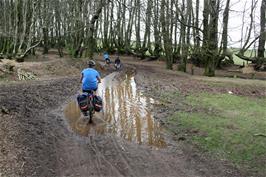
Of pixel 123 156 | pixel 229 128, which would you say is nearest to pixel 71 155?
pixel 123 156

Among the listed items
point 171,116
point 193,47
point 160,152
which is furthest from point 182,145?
point 193,47

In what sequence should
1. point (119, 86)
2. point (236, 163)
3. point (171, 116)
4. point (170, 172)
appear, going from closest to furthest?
point (170, 172) < point (236, 163) < point (171, 116) < point (119, 86)

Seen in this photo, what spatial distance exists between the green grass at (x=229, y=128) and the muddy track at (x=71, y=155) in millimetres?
855

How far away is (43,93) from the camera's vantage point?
1742 cm

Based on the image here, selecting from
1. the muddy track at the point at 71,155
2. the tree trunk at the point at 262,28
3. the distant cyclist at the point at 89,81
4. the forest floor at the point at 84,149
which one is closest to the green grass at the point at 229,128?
the forest floor at the point at 84,149

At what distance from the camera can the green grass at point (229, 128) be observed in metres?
9.91

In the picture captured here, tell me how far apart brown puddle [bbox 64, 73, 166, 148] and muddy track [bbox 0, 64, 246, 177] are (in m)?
0.44

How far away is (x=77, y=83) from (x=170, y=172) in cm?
1469

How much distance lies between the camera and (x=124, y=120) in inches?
525

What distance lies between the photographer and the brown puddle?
37.6 feet

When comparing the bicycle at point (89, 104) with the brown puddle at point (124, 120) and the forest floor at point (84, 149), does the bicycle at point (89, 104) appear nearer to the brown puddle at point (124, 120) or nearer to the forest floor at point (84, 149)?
the brown puddle at point (124, 120)

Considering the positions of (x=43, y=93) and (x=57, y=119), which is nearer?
(x=57, y=119)

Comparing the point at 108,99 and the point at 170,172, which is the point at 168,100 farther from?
the point at 170,172

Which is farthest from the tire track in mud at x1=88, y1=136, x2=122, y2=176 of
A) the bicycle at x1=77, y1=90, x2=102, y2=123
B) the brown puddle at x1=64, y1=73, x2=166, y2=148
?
the bicycle at x1=77, y1=90, x2=102, y2=123
